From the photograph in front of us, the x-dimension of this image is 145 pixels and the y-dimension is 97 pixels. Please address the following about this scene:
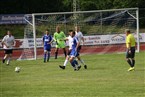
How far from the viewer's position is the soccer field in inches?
567

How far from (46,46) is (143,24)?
23.1 metres

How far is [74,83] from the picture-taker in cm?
1692

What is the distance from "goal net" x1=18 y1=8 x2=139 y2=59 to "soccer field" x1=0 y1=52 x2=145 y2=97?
10842mm

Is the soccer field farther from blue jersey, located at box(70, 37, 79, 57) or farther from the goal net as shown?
the goal net

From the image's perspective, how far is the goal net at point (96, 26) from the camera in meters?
33.3

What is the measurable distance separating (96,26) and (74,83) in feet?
61.2

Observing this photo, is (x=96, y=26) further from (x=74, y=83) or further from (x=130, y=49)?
(x=74, y=83)

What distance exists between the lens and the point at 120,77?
725 inches

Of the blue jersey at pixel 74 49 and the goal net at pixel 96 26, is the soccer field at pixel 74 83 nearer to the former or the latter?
the blue jersey at pixel 74 49

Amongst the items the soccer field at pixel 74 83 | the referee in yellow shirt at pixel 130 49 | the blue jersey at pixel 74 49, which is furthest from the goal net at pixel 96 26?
the referee in yellow shirt at pixel 130 49

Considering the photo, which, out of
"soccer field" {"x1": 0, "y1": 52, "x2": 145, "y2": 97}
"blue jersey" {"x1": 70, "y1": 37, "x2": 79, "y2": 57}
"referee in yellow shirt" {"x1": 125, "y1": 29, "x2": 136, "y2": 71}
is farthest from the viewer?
"blue jersey" {"x1": 70, "y1": 37, "x2": 79, "y2": 57}

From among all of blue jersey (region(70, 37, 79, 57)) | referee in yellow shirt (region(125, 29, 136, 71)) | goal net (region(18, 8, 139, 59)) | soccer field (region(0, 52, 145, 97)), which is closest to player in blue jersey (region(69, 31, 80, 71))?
blue jersey (region(70, 37, 79, 57))

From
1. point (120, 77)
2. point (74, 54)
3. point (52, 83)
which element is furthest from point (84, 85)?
point (74, 54)

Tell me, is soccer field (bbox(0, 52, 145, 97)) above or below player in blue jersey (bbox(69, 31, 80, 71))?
below
